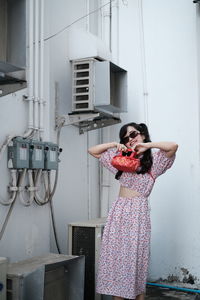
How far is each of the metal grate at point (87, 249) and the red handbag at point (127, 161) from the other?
678 mm

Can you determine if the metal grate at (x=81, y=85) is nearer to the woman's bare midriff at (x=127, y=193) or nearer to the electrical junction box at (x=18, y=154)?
the electrical junction box at (x=18, y=154)

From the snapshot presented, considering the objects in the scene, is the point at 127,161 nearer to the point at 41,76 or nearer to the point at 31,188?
the point at 31,188

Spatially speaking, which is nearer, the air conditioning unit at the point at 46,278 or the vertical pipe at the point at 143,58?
the air conditioning unit at the point at 46,278

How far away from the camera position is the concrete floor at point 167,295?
3.66m

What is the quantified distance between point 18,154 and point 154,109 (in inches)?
68.6

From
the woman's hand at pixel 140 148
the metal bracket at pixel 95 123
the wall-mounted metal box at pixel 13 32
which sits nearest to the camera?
the wall-mounted metal box at pixel 13 32

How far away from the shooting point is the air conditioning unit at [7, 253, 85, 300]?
91.8 inches

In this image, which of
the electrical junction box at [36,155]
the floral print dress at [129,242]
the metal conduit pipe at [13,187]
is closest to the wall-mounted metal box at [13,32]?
the electrical junction box at [36,155]

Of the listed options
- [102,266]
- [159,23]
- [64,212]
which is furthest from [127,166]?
[159,23]

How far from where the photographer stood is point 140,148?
9.30ft

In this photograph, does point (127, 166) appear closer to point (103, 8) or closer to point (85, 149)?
point (85, 149)

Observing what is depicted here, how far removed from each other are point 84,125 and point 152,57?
1.00m

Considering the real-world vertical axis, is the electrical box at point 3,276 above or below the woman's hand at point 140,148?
below

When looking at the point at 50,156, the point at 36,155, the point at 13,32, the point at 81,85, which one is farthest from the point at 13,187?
the point at 81,85
